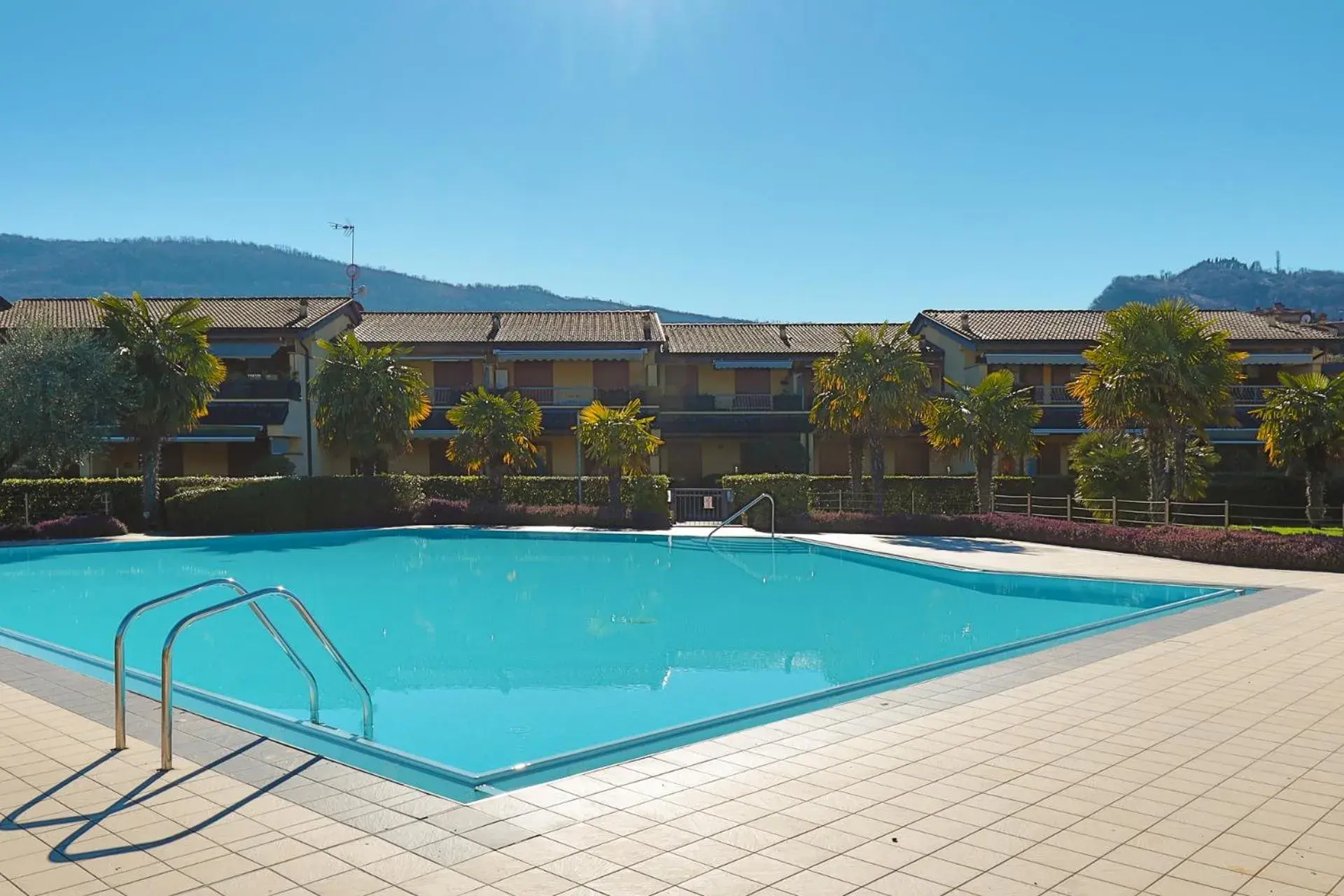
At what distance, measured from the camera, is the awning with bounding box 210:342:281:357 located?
35.0 meters

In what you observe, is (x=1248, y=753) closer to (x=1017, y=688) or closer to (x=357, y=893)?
(x=1017, y=688)

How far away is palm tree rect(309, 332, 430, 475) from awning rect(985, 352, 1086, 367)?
19.7 meters

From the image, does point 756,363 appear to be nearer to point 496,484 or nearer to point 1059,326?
point 1059,326

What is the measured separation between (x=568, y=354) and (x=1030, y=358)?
53.4ft

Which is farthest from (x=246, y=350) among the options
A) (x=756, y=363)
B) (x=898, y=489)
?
(x=898, y=489)

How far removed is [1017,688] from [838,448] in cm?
3000

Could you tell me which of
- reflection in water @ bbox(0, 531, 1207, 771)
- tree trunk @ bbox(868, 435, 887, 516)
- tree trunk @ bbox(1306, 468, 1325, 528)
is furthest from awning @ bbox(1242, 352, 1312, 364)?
reflection in water @ bbox(0, 531, 1207, 771)

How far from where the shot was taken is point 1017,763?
6.73 meters

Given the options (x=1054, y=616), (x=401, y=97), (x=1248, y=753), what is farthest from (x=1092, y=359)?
(x=1248, y=753)

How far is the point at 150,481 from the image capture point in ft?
90.7

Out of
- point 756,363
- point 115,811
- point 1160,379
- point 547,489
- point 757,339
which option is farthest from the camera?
point 757,339

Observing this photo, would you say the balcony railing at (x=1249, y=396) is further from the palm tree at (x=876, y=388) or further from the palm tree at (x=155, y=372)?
the palm tree at (x=155, y=372)

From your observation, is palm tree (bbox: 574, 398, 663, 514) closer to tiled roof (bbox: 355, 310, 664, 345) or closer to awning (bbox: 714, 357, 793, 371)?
tiled roof (bbox: 355, 310, 664, 345)

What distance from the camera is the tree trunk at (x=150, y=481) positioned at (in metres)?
27.5
